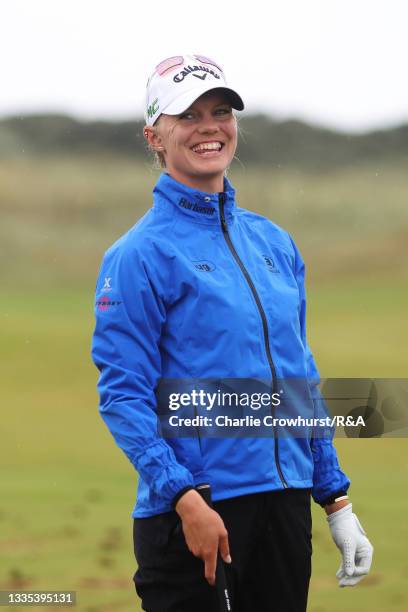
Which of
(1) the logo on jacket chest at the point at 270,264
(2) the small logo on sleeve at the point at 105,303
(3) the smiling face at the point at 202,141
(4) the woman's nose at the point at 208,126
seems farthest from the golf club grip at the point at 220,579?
(4) the woman's nose at the point at 208,126

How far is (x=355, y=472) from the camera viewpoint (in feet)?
28.3

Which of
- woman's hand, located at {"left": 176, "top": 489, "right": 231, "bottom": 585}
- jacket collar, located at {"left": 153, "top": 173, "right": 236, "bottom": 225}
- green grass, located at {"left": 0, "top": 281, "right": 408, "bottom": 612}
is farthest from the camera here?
green grass, located at {"left": 0, "top": 281, "right": 408, "bottom": 612}

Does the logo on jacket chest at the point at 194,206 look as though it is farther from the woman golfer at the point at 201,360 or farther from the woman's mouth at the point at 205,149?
the woman's mouth at the point at 205,149

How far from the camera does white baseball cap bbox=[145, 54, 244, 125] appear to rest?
2904 mm

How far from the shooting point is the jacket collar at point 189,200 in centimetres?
289

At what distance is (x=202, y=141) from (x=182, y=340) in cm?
51

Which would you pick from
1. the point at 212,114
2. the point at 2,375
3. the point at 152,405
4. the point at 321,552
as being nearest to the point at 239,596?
the point at 152,405

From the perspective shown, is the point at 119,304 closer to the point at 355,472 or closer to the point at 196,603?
the point at 196,603

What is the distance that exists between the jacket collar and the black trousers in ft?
2.26

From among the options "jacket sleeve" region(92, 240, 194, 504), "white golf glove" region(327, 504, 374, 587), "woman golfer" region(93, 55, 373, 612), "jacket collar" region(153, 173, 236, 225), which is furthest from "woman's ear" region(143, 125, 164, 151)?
"white golf glove" region(327, 504, 374, 587)

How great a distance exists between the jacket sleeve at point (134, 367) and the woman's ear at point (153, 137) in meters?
0.36

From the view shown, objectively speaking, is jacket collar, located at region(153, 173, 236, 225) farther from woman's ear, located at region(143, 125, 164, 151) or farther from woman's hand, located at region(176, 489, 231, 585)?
woman's hand, located at region(176, 489, 231, 585)

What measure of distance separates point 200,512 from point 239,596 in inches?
14.2

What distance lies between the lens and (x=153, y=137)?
3.04 m
